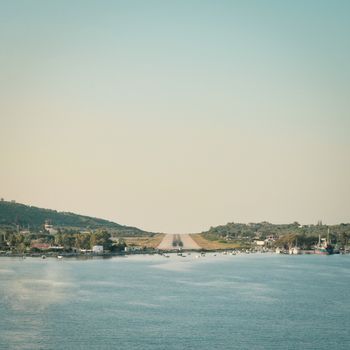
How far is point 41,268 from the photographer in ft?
438

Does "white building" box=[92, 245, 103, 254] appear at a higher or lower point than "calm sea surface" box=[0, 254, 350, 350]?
higher

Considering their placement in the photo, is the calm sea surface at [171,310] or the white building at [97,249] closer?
the calm sea surface at [171,310]

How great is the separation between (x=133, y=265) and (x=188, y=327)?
7876cm

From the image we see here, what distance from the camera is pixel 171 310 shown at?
254 ft

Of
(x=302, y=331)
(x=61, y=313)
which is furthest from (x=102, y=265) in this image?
(x=302, y=331)

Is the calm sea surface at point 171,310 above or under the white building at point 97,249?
under

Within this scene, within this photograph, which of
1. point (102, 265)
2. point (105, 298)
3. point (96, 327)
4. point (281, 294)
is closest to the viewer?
point (96, 327)

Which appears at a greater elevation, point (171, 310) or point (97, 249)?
point (97, 249)

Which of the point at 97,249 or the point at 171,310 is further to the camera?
the point at 97,249

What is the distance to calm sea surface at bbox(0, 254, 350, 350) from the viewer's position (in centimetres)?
6197

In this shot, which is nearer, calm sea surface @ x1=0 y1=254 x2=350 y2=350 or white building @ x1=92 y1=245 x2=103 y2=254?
calm sea surface @ x1=0 y1=254 x2=350 y2=350

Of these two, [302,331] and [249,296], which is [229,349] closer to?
[302,331]

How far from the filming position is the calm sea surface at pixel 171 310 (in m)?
62.0

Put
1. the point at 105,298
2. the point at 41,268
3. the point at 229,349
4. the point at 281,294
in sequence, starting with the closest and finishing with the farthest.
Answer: the point at 229,349 < the point at 105,298 < the point at 281,294 < the point at 41,268
